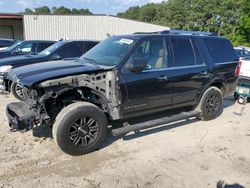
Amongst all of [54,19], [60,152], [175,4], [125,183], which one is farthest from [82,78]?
[175,4]

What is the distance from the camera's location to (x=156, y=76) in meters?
4.98

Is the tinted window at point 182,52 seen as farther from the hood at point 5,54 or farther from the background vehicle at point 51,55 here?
the hood at point 5,54

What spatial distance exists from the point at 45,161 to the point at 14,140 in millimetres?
1070

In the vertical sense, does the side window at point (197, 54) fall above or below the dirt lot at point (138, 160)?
above

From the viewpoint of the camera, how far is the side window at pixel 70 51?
8708 mm

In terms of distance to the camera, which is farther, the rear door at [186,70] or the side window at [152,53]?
the rear door at [186,70]

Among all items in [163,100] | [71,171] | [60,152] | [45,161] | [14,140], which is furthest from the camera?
[163,100]

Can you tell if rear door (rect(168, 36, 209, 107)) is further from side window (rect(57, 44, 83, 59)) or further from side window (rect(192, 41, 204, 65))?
side window (rect(57, 44, 83, 59))

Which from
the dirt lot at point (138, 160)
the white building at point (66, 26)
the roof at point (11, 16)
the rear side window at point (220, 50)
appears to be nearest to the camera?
the dirt lot at point (138, 160)

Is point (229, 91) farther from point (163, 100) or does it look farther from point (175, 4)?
point (175, 4)

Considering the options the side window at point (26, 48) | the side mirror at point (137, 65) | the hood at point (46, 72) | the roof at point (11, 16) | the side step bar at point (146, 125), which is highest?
the roof at point (11, 16)

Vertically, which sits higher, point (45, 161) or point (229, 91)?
point (229, 91)

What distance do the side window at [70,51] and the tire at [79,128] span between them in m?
4.70

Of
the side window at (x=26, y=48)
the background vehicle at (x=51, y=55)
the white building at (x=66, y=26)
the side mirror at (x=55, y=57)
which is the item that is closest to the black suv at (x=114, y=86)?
the background vehicle at (x=51, y=55)
